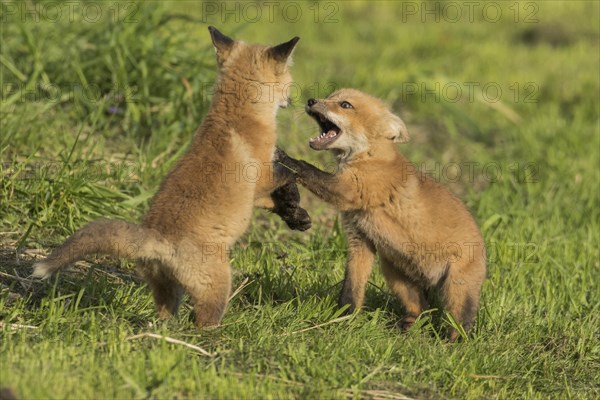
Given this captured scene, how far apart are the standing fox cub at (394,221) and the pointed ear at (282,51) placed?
0.58 meters

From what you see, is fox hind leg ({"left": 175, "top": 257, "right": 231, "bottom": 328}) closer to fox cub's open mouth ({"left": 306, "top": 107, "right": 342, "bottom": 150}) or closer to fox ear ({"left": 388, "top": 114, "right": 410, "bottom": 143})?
fox cub's open mouth ({"left": 306, "top": 107, "right": 342, "bottom": 150})

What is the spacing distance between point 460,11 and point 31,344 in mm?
11247

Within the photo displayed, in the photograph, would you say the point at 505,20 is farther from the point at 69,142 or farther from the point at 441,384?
the point at 441,384

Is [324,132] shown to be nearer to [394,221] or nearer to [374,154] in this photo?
[374,154]

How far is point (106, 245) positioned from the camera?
4621 mm

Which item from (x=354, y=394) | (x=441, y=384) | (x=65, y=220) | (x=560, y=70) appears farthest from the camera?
(x=560, y=70)

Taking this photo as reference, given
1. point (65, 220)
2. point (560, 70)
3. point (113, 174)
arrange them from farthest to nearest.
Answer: point (560, 70) < point (113, 174) < point (65, 220)

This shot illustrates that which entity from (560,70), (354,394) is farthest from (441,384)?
(560,70)

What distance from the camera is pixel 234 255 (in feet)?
21.6

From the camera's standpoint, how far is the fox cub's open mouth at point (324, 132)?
6004mm

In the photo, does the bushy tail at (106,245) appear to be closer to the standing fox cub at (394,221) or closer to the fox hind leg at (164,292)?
the fox hind leg at (164,292)

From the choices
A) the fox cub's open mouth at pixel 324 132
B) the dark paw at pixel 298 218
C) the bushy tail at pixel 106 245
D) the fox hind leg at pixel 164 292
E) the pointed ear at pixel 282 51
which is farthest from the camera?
the fox cub's open mouth at pixel 324 132

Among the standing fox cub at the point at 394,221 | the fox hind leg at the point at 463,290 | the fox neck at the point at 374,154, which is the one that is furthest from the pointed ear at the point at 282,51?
the fox hind leg at the point at 463,290

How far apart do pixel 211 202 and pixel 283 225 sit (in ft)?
8.65
